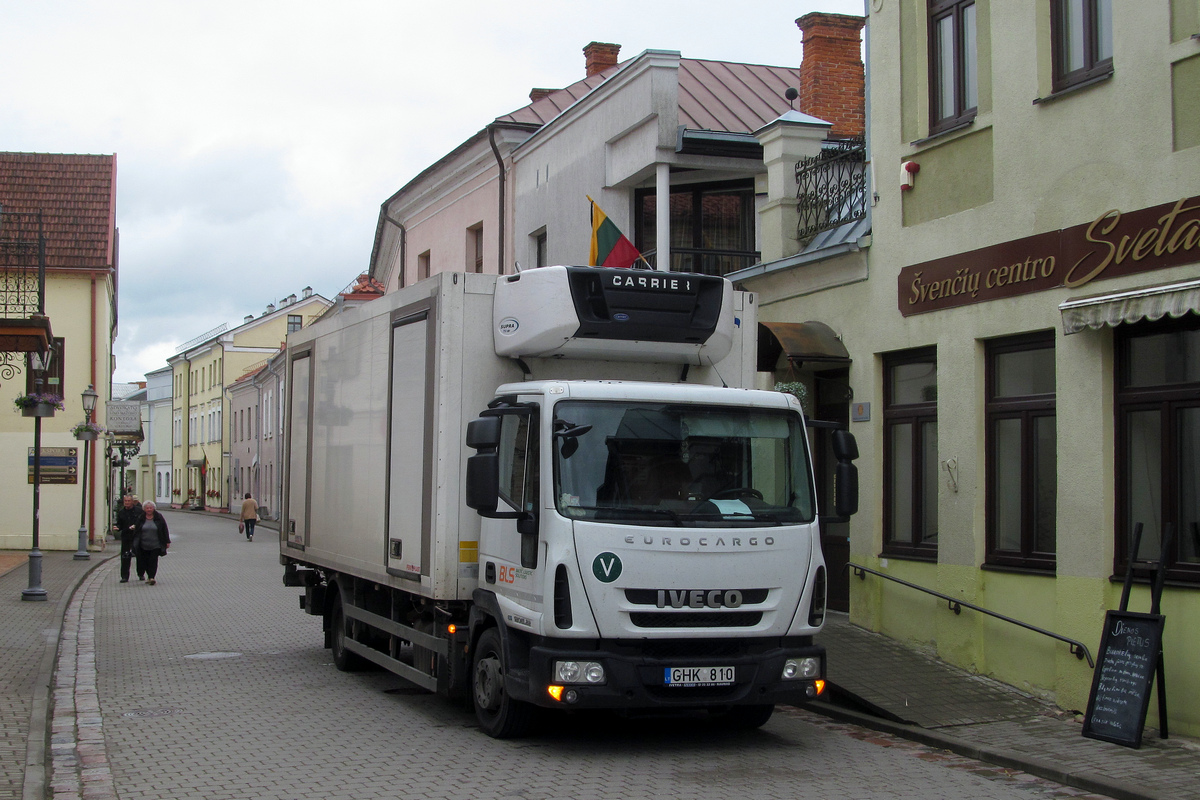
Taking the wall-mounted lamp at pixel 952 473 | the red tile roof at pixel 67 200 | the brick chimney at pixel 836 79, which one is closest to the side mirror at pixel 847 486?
the wall-mounted lamp at pixel 952 473

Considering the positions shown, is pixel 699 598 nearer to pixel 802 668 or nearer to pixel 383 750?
pixel 802 668

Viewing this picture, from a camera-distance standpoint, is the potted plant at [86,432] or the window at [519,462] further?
the potted plant at [86,432]

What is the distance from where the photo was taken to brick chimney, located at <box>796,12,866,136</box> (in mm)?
18656

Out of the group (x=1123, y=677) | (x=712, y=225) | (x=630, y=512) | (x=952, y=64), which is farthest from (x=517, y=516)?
(x=712, y=225)

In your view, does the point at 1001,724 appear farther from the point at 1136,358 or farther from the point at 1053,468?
the point at 1136,358

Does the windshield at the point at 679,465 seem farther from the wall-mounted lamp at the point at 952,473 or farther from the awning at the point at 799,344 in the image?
the awning at the point at 799,344

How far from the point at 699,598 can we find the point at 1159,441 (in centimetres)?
368

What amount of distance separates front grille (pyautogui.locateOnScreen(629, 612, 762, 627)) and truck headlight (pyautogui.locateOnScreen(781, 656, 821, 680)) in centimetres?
42

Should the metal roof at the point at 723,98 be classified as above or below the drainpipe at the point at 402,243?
above

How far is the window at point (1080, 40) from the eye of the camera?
9938mm

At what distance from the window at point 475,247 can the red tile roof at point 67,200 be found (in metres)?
14.1

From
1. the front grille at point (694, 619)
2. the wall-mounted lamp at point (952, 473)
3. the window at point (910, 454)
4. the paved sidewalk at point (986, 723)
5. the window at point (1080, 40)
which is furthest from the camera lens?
the window at point (910, 454)

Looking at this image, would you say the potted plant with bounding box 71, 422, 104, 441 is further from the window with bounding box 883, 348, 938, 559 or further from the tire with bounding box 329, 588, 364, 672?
the window with bounding box 883, 348, 938, 559

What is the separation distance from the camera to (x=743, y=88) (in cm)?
2127
